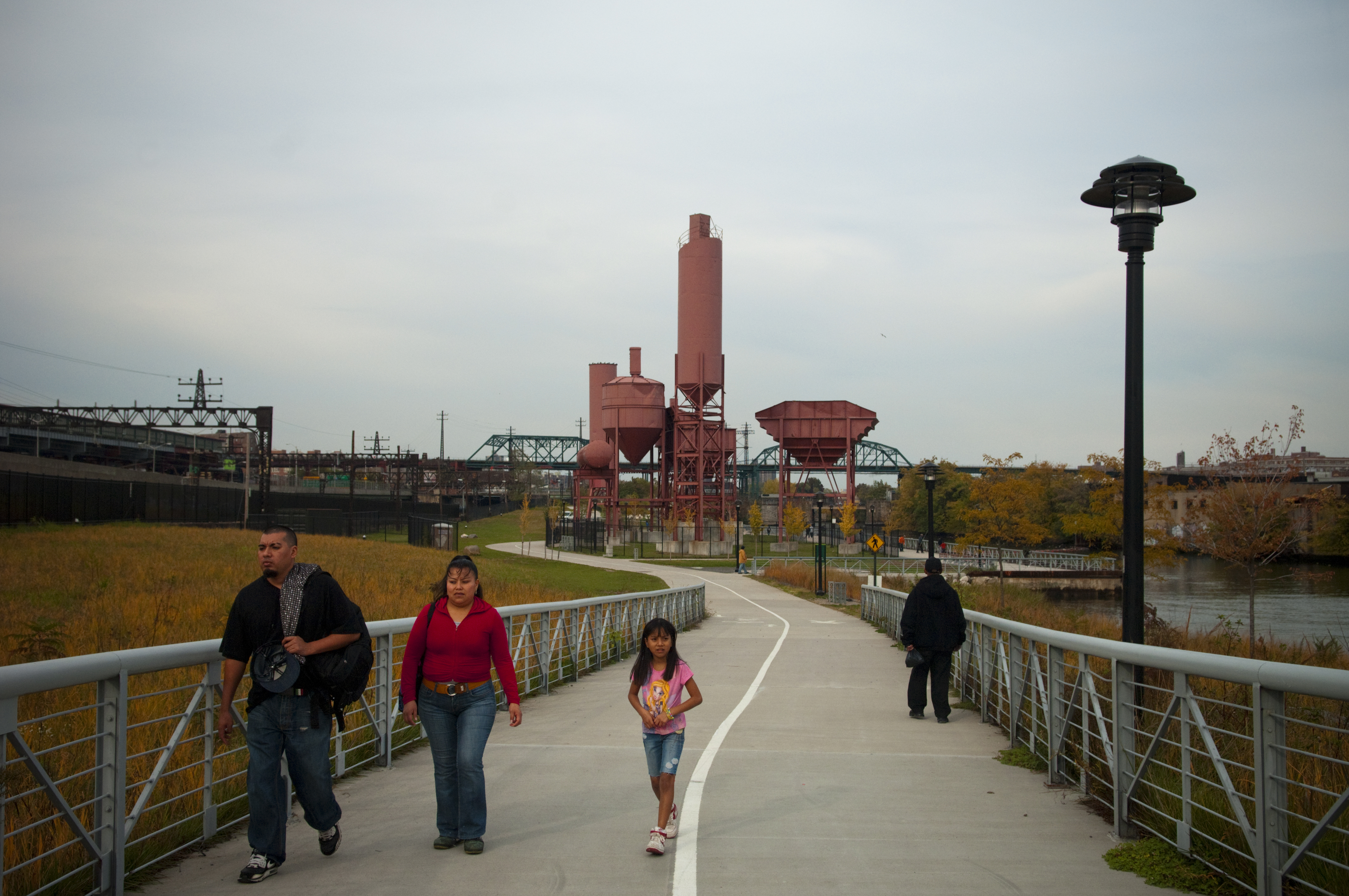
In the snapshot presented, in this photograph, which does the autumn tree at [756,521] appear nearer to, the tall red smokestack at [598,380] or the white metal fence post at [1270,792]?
the tall red smokestack at [598,380]

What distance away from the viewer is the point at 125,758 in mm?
4711

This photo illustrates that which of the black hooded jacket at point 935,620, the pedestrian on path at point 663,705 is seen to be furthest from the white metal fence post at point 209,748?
the black hooded jacket at point 935,620

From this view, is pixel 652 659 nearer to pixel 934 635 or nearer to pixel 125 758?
pixel 125 758

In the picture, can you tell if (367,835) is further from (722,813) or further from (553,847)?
(722,813)

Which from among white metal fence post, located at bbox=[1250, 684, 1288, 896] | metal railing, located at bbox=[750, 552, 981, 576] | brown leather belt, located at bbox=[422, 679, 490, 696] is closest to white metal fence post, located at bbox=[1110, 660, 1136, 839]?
white metal fence post, located at bbox=[1250, 684, 1288, 896]

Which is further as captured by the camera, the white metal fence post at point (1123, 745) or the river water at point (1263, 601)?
the river water at point (1263, 601)

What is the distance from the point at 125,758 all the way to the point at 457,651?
167 cm

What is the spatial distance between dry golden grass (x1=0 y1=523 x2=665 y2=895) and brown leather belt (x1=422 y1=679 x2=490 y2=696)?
1.36 m

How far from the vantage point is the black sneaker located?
16.2ft

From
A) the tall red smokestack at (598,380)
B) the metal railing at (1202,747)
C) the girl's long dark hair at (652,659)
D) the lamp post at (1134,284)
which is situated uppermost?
the tall red smokestack at (598,380)

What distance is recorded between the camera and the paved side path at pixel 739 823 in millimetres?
5008

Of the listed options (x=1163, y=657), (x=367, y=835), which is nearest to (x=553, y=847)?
(x=367, y=835)

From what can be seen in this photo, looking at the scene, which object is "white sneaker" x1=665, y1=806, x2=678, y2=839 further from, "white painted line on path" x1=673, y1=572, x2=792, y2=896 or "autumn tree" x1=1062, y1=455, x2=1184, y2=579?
"autumn tree" x1=1062, y1=455, x2=1184, y2=579

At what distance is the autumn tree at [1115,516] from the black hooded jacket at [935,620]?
2167cm
